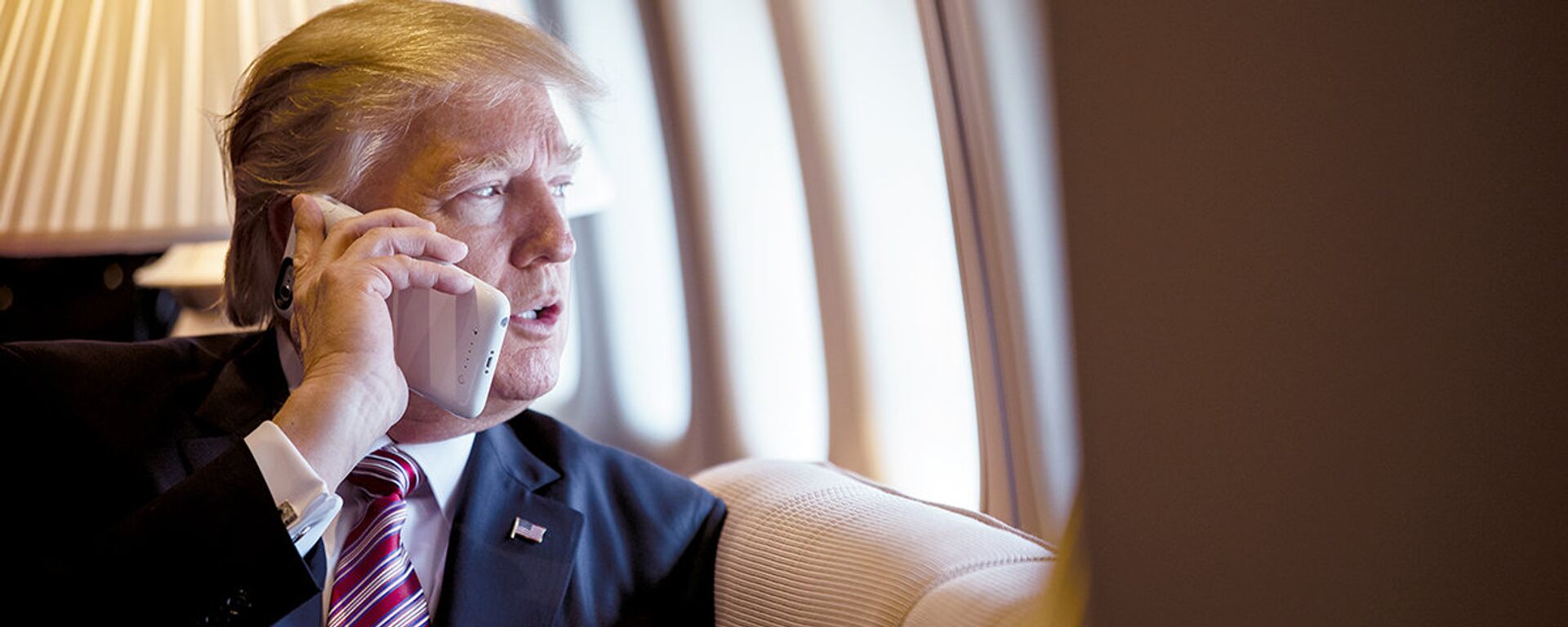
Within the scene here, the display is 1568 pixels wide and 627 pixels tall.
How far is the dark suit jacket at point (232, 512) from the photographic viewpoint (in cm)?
94

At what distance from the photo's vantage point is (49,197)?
1507 mm

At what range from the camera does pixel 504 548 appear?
1.26 metres

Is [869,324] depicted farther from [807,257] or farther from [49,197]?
[49,197]

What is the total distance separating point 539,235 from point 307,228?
217 millimetres

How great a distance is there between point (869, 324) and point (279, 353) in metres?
0.61

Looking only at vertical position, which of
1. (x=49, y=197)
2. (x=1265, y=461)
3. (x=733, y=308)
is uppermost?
(x=49, y=197)

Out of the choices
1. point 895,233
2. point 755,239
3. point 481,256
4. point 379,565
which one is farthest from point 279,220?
point 895,233

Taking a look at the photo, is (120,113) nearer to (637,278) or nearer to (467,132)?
(467,132)

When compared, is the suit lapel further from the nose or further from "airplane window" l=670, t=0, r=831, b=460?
"airplane window" l=670, t=0, r=831, b=460

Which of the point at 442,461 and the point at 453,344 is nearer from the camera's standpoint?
the point at 453,344

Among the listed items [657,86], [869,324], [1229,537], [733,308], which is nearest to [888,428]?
[869,324]

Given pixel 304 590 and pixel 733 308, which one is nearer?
pixel 304 590

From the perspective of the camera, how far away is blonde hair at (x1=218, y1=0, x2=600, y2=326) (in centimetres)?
125

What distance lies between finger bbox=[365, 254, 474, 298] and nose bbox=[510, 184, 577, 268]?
0.11 m
